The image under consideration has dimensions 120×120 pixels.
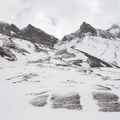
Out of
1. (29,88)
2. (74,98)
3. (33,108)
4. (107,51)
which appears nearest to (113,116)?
(74,98)

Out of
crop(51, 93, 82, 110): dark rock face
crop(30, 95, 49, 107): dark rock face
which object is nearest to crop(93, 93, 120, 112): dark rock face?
crop(51, 93, 82, 110): dark rock face

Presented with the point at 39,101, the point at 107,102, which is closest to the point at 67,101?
the point at 39,101

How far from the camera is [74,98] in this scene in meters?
25.0

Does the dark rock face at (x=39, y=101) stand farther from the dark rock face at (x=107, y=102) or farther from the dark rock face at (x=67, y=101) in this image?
the dark rock face at (x=107, y=102)

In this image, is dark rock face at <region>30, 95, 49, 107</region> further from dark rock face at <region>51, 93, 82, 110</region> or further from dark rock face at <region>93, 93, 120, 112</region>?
dark rock face at <region>93, 93, 120, 112</region>

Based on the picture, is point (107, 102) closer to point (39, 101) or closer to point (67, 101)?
point (67, 101)

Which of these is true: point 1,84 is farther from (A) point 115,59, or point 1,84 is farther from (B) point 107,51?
(B) point 107,51

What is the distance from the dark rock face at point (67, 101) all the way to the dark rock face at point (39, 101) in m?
0.74

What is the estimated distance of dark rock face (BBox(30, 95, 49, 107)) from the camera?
24.3m

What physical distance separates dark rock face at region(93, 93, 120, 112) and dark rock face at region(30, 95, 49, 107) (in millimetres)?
4705

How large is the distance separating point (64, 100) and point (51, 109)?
1.93 metres

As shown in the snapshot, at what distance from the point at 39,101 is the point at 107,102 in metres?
6.15

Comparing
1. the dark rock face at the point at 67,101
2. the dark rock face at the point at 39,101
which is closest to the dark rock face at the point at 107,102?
the dark rock face at the point at 67,101

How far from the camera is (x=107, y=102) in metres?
24.7
